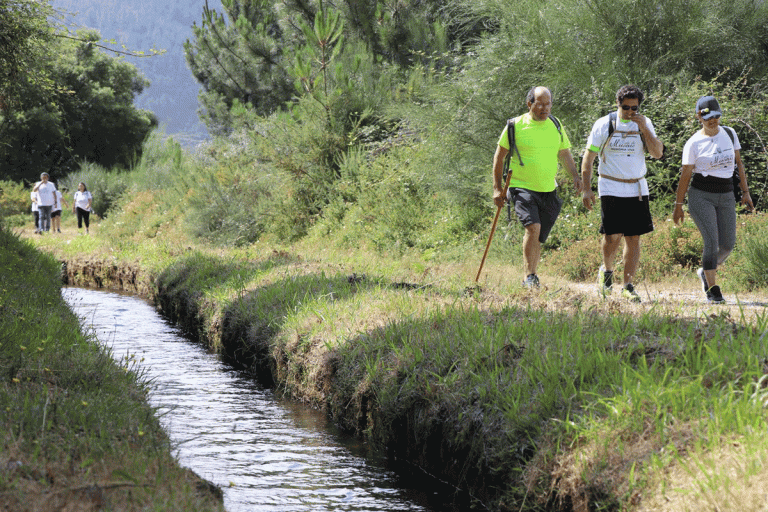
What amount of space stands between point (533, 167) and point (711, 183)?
5.34ft

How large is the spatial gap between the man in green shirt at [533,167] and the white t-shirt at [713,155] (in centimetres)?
107

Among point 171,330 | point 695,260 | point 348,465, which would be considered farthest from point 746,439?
point 171,330

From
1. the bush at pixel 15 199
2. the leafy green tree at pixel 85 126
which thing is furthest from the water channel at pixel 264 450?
the leafy green tree at pixel 85 126

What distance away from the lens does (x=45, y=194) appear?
22.0 m

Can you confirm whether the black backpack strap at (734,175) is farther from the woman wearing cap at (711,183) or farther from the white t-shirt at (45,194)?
the white t-shirt at (45,194)

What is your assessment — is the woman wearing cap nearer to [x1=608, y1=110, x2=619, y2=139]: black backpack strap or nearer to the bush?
[x1=608, y1=110, x2=619, y2=139]: black backpack strap

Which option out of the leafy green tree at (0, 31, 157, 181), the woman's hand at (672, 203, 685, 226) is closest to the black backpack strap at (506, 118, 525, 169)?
the woman's hand at (672, 203, 685, 226)

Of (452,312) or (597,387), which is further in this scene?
(452,312)

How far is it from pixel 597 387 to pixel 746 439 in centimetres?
95

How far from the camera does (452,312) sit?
632cm

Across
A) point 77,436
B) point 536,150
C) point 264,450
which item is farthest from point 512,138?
point 77,436

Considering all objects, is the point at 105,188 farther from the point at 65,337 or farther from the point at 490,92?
the point at 65,337

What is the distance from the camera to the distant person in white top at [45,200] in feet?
72.1

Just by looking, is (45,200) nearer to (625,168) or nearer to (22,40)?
(22,40)
